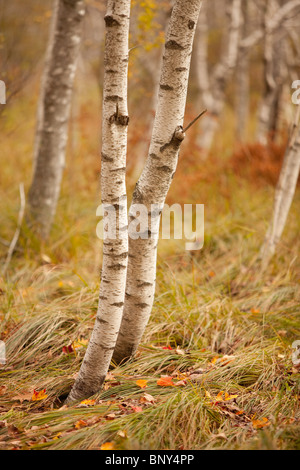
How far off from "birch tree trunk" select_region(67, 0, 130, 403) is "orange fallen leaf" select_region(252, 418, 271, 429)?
877 mm

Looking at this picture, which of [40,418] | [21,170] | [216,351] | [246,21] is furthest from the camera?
[246,21]

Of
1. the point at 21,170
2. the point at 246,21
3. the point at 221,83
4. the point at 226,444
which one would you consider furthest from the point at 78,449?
the point at 246,21

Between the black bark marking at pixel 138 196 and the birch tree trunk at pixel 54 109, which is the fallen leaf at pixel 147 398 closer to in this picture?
the black bark marking at pixel 138 196

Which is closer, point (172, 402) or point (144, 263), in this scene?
point (172, 402)

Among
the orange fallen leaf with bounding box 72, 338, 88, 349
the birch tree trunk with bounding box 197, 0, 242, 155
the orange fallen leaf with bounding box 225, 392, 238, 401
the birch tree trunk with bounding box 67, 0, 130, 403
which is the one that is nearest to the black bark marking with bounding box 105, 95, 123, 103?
the birch tree trunk with bounding box 67, 0, 130, 403

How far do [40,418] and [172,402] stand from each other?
725 millimetres

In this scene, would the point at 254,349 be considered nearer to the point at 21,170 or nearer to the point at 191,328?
the point at 191,328

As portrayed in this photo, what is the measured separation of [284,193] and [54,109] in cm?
258

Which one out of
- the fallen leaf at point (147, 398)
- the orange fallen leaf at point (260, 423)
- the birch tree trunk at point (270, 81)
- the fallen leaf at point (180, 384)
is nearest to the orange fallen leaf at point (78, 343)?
the fallen leaf at point (147, 398)

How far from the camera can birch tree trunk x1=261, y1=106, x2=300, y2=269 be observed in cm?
359

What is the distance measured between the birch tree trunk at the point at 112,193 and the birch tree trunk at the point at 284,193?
7.08 ft

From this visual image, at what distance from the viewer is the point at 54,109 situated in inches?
153

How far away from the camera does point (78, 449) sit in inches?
69.6

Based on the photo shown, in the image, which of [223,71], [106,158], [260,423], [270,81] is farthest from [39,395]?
[223,71]
